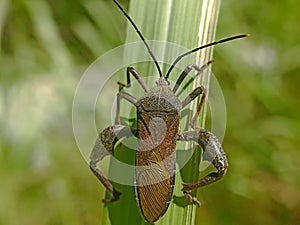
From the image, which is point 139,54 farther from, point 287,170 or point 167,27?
point 287,170

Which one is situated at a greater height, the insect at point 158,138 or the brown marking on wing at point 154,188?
the insect at point 158,138

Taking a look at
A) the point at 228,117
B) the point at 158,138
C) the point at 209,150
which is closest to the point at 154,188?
the point at 158,138

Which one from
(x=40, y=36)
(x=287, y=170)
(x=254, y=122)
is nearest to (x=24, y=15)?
(x=40, y=36)

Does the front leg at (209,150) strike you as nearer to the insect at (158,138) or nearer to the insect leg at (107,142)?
the insect at (158,138)

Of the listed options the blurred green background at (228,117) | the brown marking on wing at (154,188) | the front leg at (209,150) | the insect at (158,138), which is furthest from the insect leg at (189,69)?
the blurred green background at (228,117)

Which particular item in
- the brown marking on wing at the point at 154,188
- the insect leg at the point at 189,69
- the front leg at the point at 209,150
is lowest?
the brown marking on wing at the point at 154,188

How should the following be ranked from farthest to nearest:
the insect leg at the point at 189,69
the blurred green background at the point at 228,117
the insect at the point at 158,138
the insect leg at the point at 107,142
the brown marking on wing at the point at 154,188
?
1. the blurred green background at the point at 228,117
2. the insect leg at the point at 107,142
3. the insect leg at the point at 189,69
4. the insect at the point at 158,138
5. the brown marking on wing at the point at 154,188
